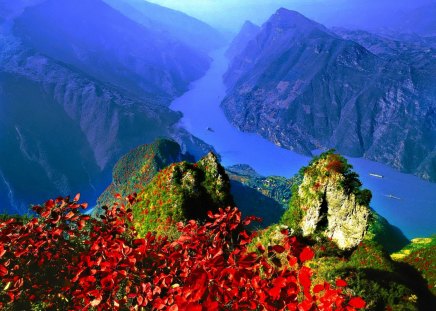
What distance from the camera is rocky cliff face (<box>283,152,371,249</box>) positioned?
30.4 meters

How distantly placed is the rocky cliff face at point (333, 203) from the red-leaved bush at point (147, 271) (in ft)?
73.7

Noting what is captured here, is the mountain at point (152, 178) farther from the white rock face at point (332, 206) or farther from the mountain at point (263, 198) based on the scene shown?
the white rock face at point (332, 206)

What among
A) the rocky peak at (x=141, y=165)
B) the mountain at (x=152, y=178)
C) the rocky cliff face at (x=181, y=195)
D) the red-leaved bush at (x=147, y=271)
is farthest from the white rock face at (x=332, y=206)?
the rocky peak at (x=141, y=165)

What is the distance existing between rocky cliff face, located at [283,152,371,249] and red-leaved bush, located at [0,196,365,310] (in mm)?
22462

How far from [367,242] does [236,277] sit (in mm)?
26969

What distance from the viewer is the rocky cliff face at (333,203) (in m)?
30.4

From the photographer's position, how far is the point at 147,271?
9.21m

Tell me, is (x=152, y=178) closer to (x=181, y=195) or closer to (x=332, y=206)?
(x=181, y=195)

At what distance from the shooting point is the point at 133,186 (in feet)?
318

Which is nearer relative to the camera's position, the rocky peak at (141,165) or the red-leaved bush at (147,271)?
the red-leaved bush at (147,271)

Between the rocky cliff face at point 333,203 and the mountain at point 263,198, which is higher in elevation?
the rocky cliff face at point 333,203

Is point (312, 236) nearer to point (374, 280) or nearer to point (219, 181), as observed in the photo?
point (219, 181)

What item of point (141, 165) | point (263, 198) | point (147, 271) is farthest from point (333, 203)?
point (263, 198)

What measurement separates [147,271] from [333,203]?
24998mm
